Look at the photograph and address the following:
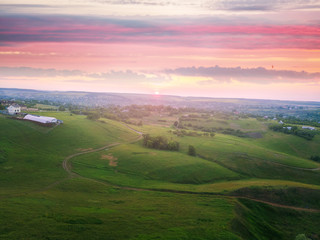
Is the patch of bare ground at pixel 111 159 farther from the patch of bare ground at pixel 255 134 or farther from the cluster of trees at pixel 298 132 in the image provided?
the cluster of trees at pixel 298 132

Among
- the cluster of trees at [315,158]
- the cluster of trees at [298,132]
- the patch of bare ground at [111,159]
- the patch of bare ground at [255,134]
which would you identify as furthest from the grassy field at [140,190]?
the cluster of trees at [298,132]

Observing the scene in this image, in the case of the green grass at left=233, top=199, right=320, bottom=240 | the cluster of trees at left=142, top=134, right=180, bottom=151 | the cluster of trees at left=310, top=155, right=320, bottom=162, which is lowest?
the green grass at left=233, top=199, right=320, bottom=240

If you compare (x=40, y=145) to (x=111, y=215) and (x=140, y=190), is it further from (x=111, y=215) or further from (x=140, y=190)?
(x=111, y=215)

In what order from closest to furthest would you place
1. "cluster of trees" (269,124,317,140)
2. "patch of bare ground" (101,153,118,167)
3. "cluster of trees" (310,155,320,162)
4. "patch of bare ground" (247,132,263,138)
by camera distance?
"patch of bare ground" (101,153,118,167), "cluster of trees" (310,155,320,162), "cluster of trees" (269,124,317,140), "patch of bare ground" (247,132,263,138)

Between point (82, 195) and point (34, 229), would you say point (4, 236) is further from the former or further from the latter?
point (82, 195)

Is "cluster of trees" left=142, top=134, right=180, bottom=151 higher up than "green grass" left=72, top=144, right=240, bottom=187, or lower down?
higher up

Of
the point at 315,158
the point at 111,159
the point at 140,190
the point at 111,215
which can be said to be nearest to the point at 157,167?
the point at 140,190

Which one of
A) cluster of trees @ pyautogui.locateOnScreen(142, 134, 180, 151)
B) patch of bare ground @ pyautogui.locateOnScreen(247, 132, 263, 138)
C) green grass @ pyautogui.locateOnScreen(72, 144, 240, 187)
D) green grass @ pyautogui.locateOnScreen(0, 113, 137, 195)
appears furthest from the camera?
patch of bare ground @ pyautogui.locateOnScreen(247, 132, 263, 138)

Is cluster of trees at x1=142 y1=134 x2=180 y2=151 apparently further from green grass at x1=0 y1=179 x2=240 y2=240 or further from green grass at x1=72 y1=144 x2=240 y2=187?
green grass at x1=0 y1=179 x2=240 y2=240

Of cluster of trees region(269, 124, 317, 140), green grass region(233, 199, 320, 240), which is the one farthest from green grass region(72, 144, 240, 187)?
cluster of trees region(269, 124, 317, 140)

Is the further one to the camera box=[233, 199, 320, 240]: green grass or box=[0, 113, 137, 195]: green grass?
box=[0, 113, 137, 195]: green grass
